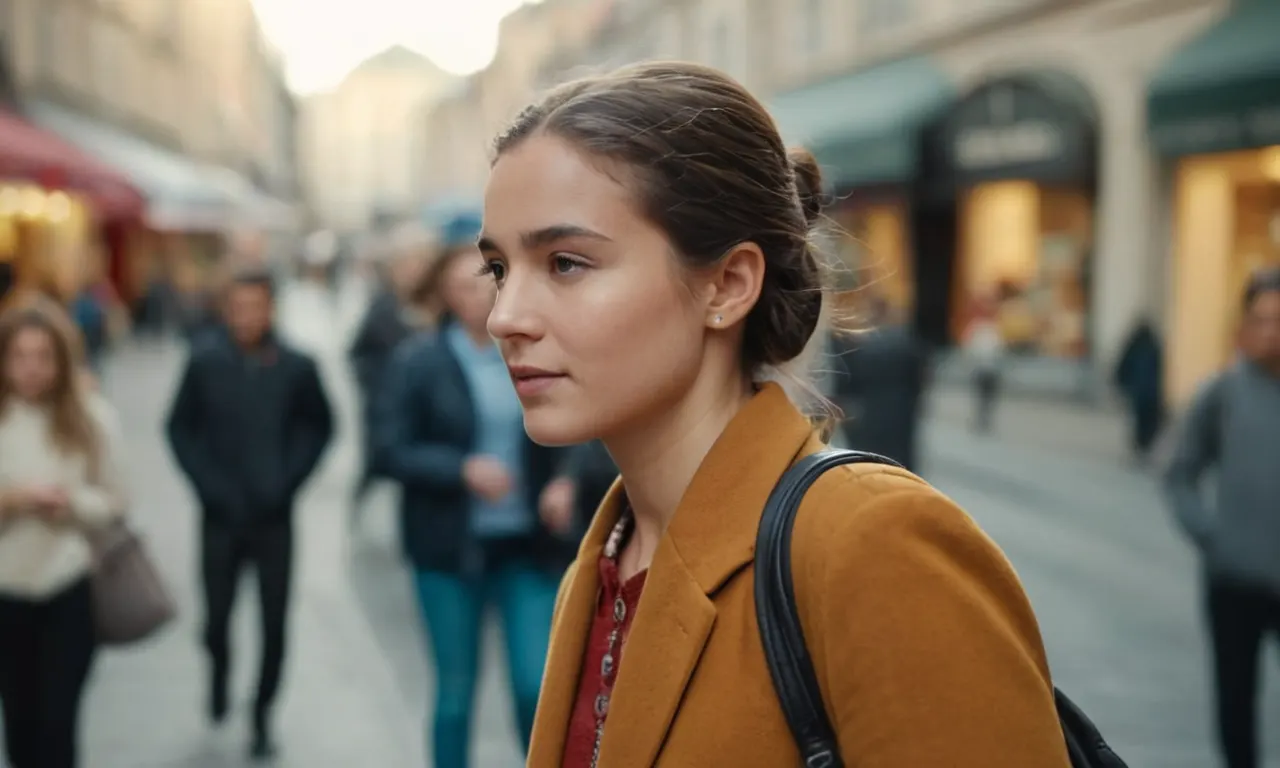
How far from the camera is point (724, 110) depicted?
1.57m

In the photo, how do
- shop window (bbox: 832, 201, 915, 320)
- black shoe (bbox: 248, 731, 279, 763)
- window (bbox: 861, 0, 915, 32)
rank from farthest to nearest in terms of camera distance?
window (bbox: 861, 0, 915, 32)
shop window (bbox: 832, 201, 915, 320)
black shoe (bbox: 248, 731, 279, 763)

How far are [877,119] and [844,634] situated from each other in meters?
20.9

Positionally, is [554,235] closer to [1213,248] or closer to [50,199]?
[1213,248]

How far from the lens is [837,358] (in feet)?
23.4

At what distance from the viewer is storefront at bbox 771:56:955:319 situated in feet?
66.9

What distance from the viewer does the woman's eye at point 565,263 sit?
154cm

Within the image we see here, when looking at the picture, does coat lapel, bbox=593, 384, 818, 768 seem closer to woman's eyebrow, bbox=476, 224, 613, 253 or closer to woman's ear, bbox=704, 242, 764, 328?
woman's ear, bbox=704, 242, 764, 328

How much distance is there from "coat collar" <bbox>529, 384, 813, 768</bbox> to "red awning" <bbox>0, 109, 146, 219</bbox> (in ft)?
55.9

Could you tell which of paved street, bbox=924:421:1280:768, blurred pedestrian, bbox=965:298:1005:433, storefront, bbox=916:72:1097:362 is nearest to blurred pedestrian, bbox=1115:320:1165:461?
paved street, bbox=924:421:1280:768

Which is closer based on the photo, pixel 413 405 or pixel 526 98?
pixel 526 98

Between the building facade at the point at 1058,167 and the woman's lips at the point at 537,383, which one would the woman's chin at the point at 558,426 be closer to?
the woman's lips at the point at 537,383

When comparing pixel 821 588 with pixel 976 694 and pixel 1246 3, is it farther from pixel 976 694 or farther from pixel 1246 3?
pixel 1246 3

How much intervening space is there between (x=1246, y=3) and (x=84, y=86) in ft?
83.3

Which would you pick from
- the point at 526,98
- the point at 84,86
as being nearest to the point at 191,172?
the point at 84,86
